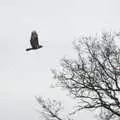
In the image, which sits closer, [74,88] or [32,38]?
[32,38]

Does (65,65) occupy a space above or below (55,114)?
above

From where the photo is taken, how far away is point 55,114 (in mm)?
23047

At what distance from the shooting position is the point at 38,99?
24156 millimetres

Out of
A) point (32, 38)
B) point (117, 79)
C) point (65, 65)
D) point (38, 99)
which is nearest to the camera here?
point (32, 38)

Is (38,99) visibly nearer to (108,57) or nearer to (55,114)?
(55,114)

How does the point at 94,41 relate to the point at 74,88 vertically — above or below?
above

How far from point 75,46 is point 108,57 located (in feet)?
9.43

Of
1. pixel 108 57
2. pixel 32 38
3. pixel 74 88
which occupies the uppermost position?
pixel 32 38

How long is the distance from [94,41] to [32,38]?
10717 millimetres

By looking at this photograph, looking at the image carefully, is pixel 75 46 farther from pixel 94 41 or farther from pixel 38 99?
pixel 38 99

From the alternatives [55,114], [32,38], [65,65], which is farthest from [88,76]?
[32,38]

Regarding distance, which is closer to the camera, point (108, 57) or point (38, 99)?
point (108, 57)

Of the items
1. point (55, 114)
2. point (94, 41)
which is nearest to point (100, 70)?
point (94, 41)

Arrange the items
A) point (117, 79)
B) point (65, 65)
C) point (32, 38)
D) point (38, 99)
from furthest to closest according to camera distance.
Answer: point (38, 99) → point (65, 65) → point (117, 79) → point (32, 38)
